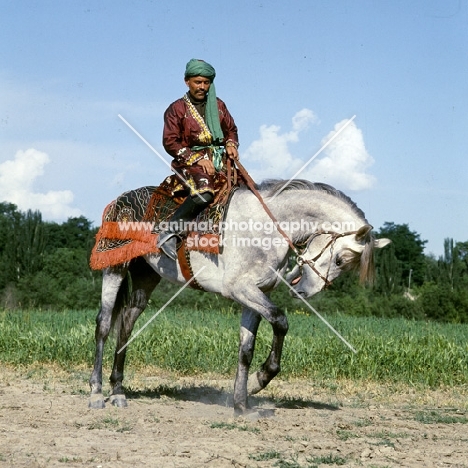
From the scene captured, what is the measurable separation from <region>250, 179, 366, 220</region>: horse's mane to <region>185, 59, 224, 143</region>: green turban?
2.11 feet

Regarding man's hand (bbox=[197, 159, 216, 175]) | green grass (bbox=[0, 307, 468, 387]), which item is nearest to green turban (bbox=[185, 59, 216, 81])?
man's hand (bbox=[197, 159, 216, 175])

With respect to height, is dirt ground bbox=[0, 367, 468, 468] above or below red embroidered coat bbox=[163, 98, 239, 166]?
below

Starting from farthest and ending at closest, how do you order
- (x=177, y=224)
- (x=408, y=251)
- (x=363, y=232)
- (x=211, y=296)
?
(x=408, y=251), (x=211, y=296), (x=177, y=224), (x=363, y=232)

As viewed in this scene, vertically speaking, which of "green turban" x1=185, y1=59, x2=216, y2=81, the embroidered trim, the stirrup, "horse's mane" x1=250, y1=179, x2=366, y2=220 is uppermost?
"green turban" x1=185, y1=59, x2=216, y2=81

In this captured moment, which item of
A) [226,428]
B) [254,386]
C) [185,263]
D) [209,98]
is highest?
[209,98]

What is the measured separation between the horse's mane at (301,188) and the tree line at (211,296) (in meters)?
22.3

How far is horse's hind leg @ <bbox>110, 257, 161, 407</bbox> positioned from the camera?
7.96 m

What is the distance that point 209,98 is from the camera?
7082 mm

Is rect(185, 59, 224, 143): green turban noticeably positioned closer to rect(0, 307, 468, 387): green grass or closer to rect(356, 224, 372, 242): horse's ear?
rect(356, 224, 372, 242): horse's ear

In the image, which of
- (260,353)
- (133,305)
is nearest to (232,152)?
(133,305)

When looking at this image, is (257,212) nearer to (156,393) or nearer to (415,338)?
(156,393)

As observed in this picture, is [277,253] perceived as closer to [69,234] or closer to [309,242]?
[309,242]

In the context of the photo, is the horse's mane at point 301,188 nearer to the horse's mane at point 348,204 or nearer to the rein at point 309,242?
the horse's mane at point 348,204

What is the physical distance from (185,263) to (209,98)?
1.61 meters
